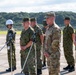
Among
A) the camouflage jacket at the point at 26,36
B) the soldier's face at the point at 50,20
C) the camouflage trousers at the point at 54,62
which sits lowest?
the camouflage trousers at the point at 54,62

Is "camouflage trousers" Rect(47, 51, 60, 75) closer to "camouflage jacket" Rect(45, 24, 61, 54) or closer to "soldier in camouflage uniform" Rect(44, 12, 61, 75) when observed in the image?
"soldier in camouflage uniform" Rect(44, 12, 61, 75)

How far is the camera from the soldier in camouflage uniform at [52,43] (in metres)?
7.15

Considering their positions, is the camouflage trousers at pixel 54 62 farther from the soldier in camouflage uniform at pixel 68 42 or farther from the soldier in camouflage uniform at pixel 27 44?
the soldier in camouflage uniform at pixel 68 42

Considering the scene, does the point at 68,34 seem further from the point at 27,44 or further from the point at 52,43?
the point at 52,43

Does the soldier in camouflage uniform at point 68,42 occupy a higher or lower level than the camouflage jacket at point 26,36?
lower

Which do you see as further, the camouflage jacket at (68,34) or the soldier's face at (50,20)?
the camouflage jacket at (68,34)

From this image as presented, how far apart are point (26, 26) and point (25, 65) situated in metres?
1.16

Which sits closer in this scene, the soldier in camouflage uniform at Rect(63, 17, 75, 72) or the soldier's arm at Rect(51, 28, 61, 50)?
the soldier's arm at Rect(51, 28, 61, 50)

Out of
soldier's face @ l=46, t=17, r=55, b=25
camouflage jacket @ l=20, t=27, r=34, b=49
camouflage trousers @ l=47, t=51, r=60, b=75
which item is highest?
soldier's face @ l=46, t=17, r=55, b=25

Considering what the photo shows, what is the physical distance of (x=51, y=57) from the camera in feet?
24.0

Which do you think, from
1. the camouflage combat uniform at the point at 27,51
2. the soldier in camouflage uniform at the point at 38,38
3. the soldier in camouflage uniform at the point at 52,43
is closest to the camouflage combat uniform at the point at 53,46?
the soldier in camouflage uniform at the point at 52,43

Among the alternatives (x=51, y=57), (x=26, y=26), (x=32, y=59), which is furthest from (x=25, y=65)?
(x=51, y=57)

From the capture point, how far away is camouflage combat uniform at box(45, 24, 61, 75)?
716cm

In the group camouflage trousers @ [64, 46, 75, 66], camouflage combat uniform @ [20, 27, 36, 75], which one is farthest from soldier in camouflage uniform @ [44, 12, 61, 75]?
camouflage trousers @ [64, 46, 75, 66]
